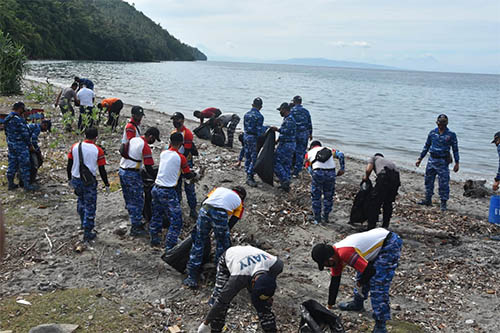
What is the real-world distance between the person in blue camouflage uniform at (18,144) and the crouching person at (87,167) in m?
2.69

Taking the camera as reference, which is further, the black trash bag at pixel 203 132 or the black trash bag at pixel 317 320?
the black trash bag at pixel 203 132

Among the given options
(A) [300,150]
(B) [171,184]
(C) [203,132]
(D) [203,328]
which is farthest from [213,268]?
(C) [203,132]

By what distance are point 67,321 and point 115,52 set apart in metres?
106

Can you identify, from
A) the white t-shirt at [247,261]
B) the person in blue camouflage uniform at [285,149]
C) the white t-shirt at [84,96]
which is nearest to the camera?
the white t-shirt at [247,261]

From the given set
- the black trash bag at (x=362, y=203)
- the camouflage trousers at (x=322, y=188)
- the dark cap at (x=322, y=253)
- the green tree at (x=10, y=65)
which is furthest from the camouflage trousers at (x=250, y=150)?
the green tree at (x=10, y=65)

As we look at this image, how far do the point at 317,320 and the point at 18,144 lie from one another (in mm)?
7611

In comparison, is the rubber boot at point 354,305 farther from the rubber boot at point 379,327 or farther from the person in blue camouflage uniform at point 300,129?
the person in blue camouflage uniform at point 300,129

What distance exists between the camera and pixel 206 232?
225 inches

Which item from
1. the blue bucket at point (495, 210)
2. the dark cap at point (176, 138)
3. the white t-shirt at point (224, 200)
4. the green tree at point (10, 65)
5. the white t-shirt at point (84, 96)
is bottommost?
the blue bucket at point (495, 210)

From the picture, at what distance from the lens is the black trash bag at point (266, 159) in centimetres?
991

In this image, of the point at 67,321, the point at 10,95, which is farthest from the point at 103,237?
the point at 10,95

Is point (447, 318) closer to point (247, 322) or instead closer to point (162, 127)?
point (247, 322)

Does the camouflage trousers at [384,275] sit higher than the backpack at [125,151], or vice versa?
the backpack at [125,151]

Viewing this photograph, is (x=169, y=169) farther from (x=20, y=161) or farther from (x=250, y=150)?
(x=20, y=161)
